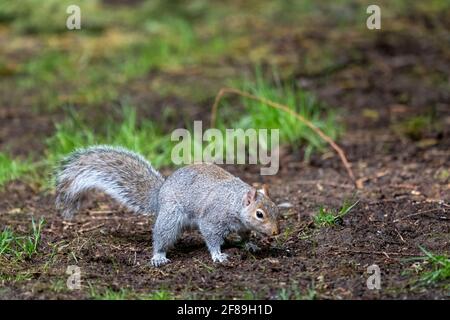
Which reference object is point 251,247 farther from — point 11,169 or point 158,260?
point 11,169

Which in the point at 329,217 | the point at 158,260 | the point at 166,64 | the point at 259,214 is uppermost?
the point at 166,64

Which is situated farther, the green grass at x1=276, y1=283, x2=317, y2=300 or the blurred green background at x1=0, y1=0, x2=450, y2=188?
the blurred green background at x1=0, y1=0, x2=450, y2=188

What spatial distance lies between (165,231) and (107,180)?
0.68 m

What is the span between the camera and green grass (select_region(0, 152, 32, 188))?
7.02m

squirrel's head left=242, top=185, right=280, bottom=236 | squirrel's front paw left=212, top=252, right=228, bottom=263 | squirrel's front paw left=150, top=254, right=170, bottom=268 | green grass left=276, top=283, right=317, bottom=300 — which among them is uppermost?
squirrel's head left=242, top=185, right=280, bottom=236

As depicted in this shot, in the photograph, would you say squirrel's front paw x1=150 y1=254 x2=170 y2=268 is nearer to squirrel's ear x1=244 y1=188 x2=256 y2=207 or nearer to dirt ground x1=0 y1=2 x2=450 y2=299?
dirt ground x1=0 y1=2 x2=450 y2=299

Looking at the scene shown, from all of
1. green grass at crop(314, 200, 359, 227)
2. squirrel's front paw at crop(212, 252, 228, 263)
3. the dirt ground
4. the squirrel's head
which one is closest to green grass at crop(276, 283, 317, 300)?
the dirt ground

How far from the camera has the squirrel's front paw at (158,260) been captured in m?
4.96

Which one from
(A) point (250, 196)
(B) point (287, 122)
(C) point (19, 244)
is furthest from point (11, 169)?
(A) point (250, 196)

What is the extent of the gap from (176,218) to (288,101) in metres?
3.02

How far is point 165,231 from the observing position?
512 cm

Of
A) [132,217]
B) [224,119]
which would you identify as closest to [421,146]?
[224,119]

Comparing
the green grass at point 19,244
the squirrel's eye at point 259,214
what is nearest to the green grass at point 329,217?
the squirrel's eye at point 259,214

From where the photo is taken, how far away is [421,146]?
25.1ft
